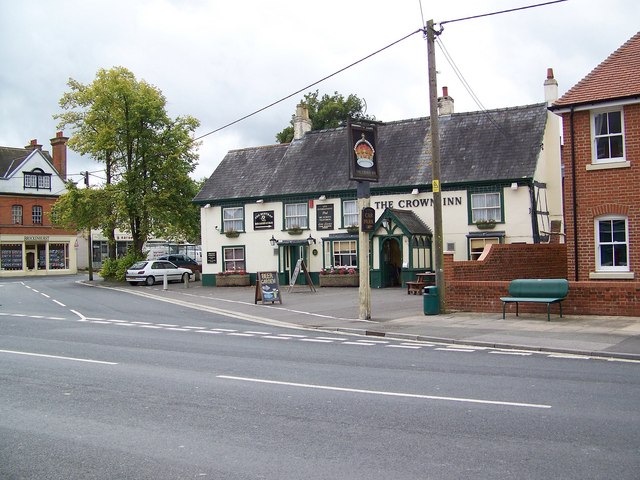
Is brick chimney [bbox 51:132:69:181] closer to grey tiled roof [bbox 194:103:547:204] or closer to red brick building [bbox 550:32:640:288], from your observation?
grey tiled roof [bbox 194:103:547:204]

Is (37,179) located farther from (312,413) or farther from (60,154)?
(312,413)

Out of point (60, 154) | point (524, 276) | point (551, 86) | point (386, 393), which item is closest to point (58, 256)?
point (60, 154)

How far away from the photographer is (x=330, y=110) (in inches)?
2292

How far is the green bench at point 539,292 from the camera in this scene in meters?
17.5

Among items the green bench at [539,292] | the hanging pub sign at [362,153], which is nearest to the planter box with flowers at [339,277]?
the hanging pub sign at [362,153]

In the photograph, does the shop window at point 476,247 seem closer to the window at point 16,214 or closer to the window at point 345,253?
the window at point 345,253

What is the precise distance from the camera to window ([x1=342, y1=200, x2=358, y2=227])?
36.2m

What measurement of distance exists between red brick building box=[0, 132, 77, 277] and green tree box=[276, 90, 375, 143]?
77.5 ft

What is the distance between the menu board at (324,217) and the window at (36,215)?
37254 mm

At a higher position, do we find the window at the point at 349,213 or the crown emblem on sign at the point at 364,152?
the crown emblem on sign at the point at 364,152

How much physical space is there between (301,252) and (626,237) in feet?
69.2

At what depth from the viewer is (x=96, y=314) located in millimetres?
22734

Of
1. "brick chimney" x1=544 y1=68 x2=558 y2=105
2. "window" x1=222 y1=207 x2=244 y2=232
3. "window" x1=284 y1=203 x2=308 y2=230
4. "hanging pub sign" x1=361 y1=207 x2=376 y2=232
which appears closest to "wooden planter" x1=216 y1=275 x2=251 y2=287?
"window" x1=222 y1=207 x2=244 y2=232

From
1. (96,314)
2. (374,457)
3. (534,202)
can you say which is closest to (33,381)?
(374,457)
